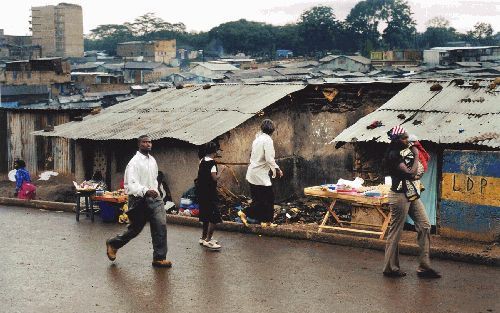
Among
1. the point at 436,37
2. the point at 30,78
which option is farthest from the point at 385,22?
the point at 30,78

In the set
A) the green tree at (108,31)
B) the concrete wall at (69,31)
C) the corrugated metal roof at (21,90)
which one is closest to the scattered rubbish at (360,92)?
the corrugated metal roof at (21,90)

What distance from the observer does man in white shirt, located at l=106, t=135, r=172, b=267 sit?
8734 mm

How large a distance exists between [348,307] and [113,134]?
9320 mm

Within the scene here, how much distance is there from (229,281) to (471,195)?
3999 mm

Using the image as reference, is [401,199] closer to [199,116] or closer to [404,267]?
[404,267]

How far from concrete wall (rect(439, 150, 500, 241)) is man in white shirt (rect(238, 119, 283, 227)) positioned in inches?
102

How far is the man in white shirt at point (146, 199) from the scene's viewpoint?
8734 mm

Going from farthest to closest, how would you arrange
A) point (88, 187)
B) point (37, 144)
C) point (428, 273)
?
point (37, 144) < point (88, 187) < point (428, 273)

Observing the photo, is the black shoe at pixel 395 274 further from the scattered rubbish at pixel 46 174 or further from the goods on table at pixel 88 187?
the scattered rubbish at pixel 46 174

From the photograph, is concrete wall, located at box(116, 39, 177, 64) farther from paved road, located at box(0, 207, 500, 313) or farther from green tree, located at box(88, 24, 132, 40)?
paved road, located at box(0, 207, 500, 313)

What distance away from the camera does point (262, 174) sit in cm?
1082

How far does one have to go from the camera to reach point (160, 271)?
8.79 m

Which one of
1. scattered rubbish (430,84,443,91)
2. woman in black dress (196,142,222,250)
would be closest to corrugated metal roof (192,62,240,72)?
scattered rubbish (430,84,443,91)

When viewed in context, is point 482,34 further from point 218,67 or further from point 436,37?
point 218,67
